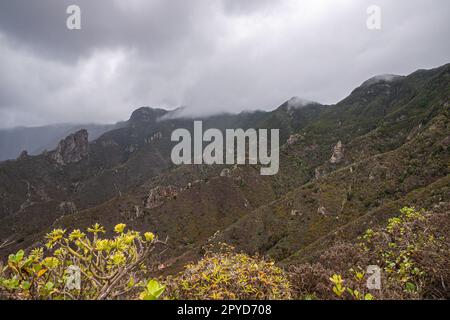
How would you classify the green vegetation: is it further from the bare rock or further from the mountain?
the bare rock

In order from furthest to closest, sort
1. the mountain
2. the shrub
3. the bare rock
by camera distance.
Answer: the bare rock < the mountain < the shrub

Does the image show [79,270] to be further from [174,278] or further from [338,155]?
[338,155]

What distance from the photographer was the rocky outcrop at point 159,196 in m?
122

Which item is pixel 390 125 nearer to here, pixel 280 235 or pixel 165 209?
pixel 280 235

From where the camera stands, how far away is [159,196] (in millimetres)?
126438

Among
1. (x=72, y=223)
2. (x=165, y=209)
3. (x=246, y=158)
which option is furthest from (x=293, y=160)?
(x=72, y=223)

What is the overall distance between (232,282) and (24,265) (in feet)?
6.73

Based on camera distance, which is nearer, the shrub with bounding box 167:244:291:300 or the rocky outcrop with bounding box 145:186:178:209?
the shrub with bounding box 167:244:291:300

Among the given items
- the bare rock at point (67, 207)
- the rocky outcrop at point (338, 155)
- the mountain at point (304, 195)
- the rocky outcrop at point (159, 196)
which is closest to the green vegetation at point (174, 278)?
the mountain at point (304, 195)

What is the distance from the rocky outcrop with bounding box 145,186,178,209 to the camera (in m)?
122

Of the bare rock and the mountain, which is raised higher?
the mountain

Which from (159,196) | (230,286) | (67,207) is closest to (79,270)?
(230,286)

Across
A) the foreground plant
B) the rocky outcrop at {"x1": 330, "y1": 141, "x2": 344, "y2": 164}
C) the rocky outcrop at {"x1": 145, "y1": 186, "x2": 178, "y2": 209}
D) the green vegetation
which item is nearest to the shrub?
the green vegetation
